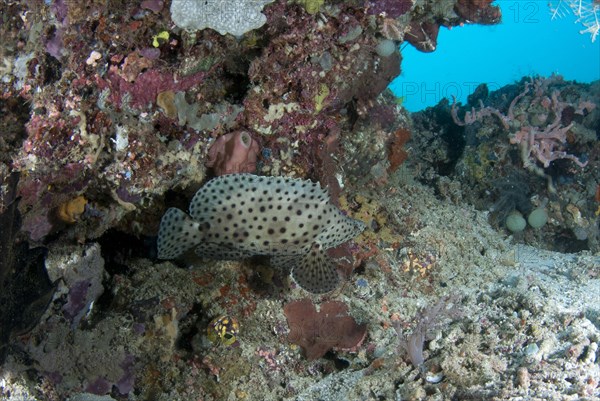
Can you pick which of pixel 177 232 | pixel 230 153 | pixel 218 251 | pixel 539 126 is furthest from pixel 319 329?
pixel 539 126

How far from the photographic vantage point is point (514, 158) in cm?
742

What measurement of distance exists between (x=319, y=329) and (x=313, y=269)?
776 mm

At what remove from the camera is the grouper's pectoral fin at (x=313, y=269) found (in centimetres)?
410

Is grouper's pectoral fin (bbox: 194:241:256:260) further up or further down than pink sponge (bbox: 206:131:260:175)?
further down

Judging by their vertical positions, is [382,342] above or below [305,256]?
below

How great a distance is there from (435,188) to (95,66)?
5763 mm

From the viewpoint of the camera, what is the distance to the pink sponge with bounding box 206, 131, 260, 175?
4094mm

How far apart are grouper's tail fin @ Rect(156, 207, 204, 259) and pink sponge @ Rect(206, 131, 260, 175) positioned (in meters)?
0.60

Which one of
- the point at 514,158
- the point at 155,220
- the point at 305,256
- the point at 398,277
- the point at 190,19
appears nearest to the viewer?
the point at 190,19

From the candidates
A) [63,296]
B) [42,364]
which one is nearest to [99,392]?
[42,364]

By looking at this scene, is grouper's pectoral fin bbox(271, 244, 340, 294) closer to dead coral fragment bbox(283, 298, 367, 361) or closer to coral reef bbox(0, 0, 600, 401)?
coral reef bbox(0, 0, 600, 401)

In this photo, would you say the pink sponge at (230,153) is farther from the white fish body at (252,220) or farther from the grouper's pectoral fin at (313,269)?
the grouper's pectoral fin at (313,269)

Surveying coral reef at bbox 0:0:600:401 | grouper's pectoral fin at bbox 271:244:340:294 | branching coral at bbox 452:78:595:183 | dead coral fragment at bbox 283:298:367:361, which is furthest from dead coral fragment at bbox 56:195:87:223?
branching coral at bbox 452:78:595:183

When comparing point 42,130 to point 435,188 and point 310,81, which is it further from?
point 435,188
